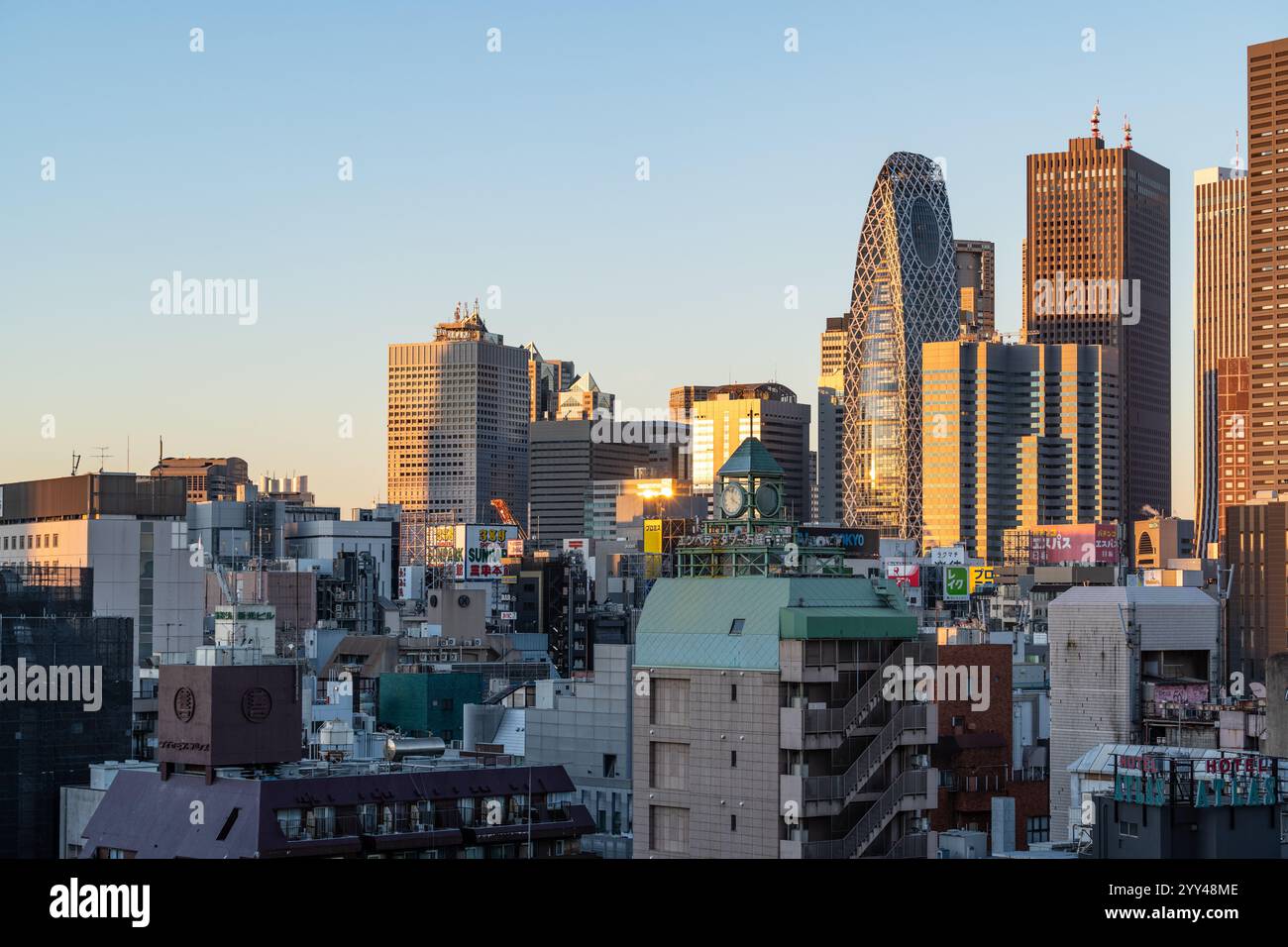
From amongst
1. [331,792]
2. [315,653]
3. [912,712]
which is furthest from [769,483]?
[315,653]

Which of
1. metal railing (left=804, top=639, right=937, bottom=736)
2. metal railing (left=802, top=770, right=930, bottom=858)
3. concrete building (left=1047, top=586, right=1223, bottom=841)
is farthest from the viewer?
concrete building (left=1047, top=586, right=1223, bottom=841)

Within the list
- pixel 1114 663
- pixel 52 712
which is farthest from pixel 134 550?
pixel 1114 663

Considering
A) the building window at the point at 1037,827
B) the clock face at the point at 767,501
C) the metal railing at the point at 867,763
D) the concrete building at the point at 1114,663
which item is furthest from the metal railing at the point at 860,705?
the building window at the point at 1037,827

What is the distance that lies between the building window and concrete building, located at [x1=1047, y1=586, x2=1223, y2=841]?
2403 millimetres

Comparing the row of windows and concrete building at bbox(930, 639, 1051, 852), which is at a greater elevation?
the row of windows

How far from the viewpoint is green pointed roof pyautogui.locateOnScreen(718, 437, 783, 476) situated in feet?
192

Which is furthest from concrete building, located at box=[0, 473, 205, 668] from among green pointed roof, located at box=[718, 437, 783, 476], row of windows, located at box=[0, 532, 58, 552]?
green pointed roof, located at box=[718, 437, 783, 476]

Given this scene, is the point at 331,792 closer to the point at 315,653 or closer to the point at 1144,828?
the point at 1144,828

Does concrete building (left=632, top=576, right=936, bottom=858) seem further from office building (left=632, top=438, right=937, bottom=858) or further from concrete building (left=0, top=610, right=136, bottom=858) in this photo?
concrete building (left=0, top=610, right=136, bottom=858)

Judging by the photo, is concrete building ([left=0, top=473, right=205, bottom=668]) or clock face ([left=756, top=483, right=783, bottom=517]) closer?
clock face ([left=756, top=483, right=783, bottom=517])

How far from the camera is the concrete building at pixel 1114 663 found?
8050 cm

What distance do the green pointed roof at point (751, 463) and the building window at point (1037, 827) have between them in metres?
28.9

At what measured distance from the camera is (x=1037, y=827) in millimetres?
81750
